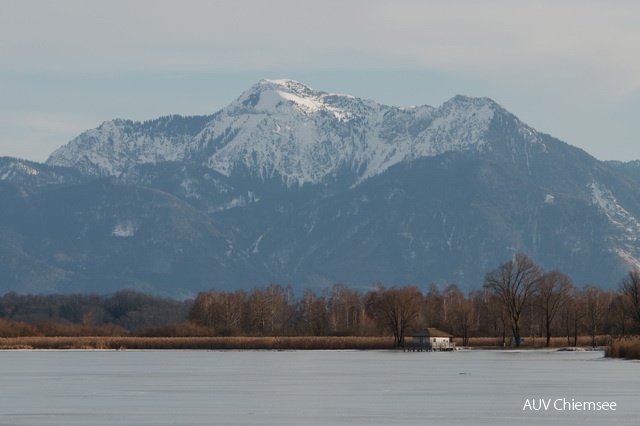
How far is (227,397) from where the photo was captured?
7431 centimetres

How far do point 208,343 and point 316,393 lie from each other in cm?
11344

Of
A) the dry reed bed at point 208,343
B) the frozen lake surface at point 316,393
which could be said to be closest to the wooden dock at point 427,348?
the dry reed bed at point 208,343

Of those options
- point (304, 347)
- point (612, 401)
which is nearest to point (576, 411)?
point (612, 401)

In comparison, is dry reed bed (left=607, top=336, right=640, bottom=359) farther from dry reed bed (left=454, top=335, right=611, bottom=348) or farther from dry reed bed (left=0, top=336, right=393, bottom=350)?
dry reed bed (left=0, top=336, right=393, bottom=350)

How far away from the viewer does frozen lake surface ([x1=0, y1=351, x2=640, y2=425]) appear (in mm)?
61375

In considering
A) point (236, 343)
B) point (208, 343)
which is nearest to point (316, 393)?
point (236, 343)

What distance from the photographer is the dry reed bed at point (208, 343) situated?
182500 mm

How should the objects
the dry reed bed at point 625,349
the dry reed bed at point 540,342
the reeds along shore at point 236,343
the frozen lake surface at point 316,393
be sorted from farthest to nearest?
1. the reeds along shore at point 236,343
2. the dry reed bed at point 540,342
3. the dry reed bed at point 625,349
4. the frozen lake surface at point 316,393

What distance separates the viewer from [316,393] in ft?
253

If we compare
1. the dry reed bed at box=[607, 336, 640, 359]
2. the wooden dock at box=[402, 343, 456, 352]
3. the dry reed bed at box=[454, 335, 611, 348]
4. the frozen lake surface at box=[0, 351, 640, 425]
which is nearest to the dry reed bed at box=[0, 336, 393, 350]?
the wooden dock at box=[402, 343, 456, 352]

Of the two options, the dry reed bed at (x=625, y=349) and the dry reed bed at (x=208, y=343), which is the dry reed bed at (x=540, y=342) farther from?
the dry reed bed at (x=625, y=349)

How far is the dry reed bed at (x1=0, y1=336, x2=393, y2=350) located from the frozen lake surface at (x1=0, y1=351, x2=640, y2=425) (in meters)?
65.3

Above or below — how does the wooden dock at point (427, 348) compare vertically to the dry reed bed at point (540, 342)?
below

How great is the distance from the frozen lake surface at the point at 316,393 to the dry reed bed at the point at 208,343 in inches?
2569
